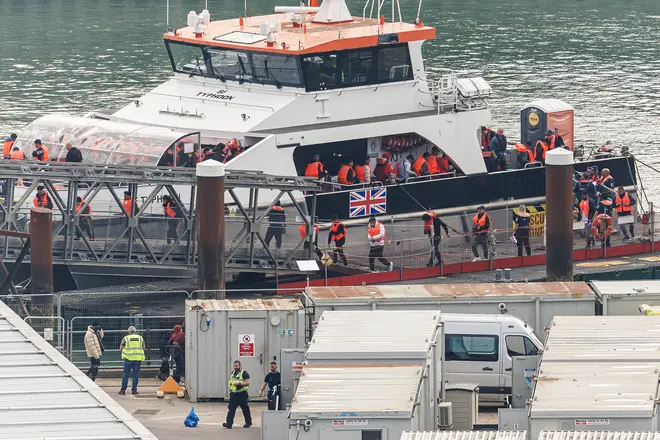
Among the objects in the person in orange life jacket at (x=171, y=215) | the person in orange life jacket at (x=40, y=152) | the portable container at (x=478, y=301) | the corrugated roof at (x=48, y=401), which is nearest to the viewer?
the corrugated roof at (x=48, y=401)

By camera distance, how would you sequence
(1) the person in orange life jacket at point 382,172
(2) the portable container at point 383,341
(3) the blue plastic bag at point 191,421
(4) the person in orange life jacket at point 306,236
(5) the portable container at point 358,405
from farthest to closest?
(1) the person in orange life jacket at point 382,172 < (4) the person in orange life jacket at point 306,236 < (3) the blue plastic bag at point 191,421 < (2) the portable container at point 383,341 < (5) the portable container at point 358,405

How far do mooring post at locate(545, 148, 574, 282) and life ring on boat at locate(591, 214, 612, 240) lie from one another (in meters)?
3.39

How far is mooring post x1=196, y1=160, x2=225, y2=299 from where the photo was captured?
27.4 meters

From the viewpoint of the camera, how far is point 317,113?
32.8m

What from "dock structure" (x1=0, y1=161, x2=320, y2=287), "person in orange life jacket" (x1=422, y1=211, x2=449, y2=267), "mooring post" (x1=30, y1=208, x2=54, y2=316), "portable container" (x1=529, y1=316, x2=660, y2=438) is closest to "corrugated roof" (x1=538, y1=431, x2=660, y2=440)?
"portable container" (x1=529, y1=316, x2=660, y2=438)

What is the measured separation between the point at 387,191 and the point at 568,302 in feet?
23.7

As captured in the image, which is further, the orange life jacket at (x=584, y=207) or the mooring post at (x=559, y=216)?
the orange life jacket at (x=584, y=207)

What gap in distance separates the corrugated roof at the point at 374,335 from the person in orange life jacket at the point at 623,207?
9516mm

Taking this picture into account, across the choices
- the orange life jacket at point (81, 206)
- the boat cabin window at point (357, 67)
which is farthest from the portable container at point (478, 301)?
the boat cabin window at point (357, 67)

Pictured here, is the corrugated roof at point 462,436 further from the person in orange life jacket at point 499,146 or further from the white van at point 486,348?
the person in orange life jacket at point 499,146

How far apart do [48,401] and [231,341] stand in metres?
7.38

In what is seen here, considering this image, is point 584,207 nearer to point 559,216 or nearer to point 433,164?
point 433,164

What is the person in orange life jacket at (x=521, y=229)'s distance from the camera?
31.7 meters

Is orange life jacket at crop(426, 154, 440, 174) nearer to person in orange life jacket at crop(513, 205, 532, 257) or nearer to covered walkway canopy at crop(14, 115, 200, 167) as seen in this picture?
person in orange life jacket at crop(513, 205, 532, 257)
